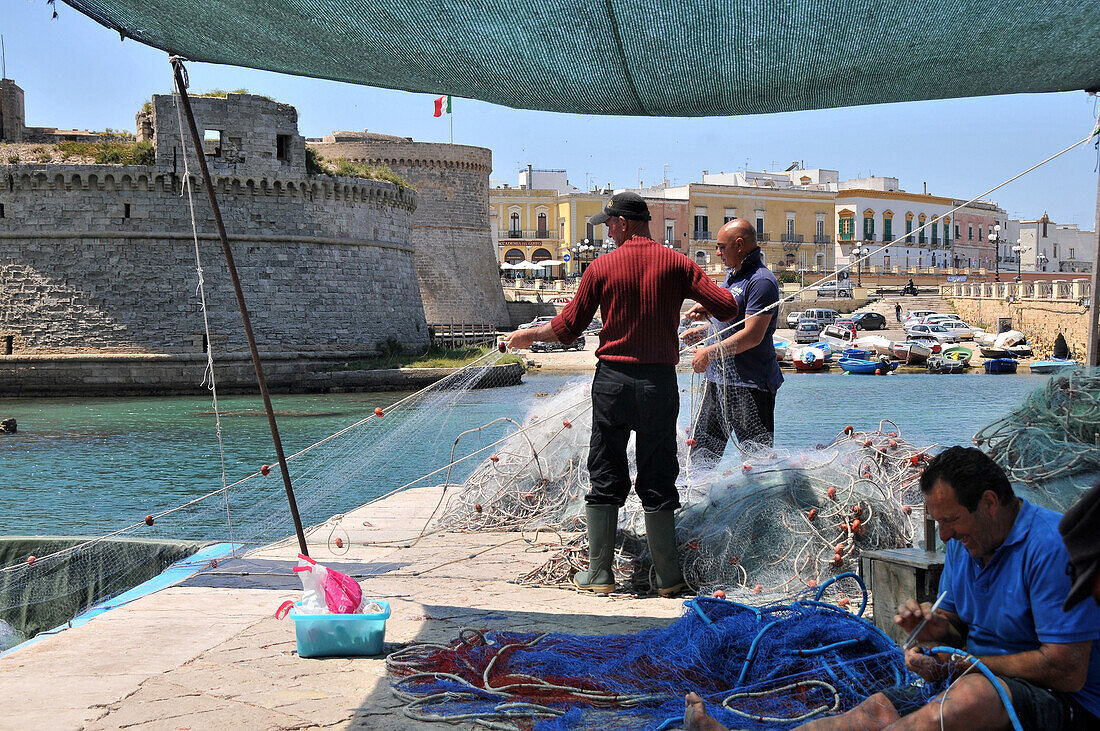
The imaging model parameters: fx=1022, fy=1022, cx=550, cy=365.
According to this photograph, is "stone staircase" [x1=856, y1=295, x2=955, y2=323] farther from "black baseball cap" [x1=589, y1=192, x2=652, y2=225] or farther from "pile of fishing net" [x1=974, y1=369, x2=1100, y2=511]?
"black baseball cap" [x1=589, y1=192, x2=652, y2=225]

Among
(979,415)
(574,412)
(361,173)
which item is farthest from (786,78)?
(361,173)

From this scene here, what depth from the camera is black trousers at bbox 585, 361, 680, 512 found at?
420 centimetres

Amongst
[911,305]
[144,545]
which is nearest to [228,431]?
[144,545]

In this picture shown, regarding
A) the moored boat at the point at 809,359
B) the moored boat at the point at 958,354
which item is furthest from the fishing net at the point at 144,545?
the moored boat at the point at 958,354

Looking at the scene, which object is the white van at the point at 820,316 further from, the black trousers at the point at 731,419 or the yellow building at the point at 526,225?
the black trousers at the point at 731,419

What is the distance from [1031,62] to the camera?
356cm

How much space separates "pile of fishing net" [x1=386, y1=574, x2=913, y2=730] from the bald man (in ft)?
6.10

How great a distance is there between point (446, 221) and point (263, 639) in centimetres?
4193

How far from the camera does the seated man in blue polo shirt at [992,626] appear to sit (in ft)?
7.31

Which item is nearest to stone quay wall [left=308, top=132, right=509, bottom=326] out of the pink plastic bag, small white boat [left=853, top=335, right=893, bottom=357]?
small white boat [left=853, top=335, right=893, bottom=357]

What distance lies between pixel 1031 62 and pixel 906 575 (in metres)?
1.85

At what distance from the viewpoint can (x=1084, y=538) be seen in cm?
182

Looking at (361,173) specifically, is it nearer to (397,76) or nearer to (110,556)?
(110,556)

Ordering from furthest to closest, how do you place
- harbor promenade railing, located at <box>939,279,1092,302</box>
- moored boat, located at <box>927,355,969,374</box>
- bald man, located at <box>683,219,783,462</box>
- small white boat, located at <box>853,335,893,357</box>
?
small white boat, located at <box>853,335,893,357</box> → harbor promenade railing, located at <box>939,279,1092,302</box> → moored boat, located at <box>927,355,969,374</box> → bald man, located at <box>683,219,783,462</box>
